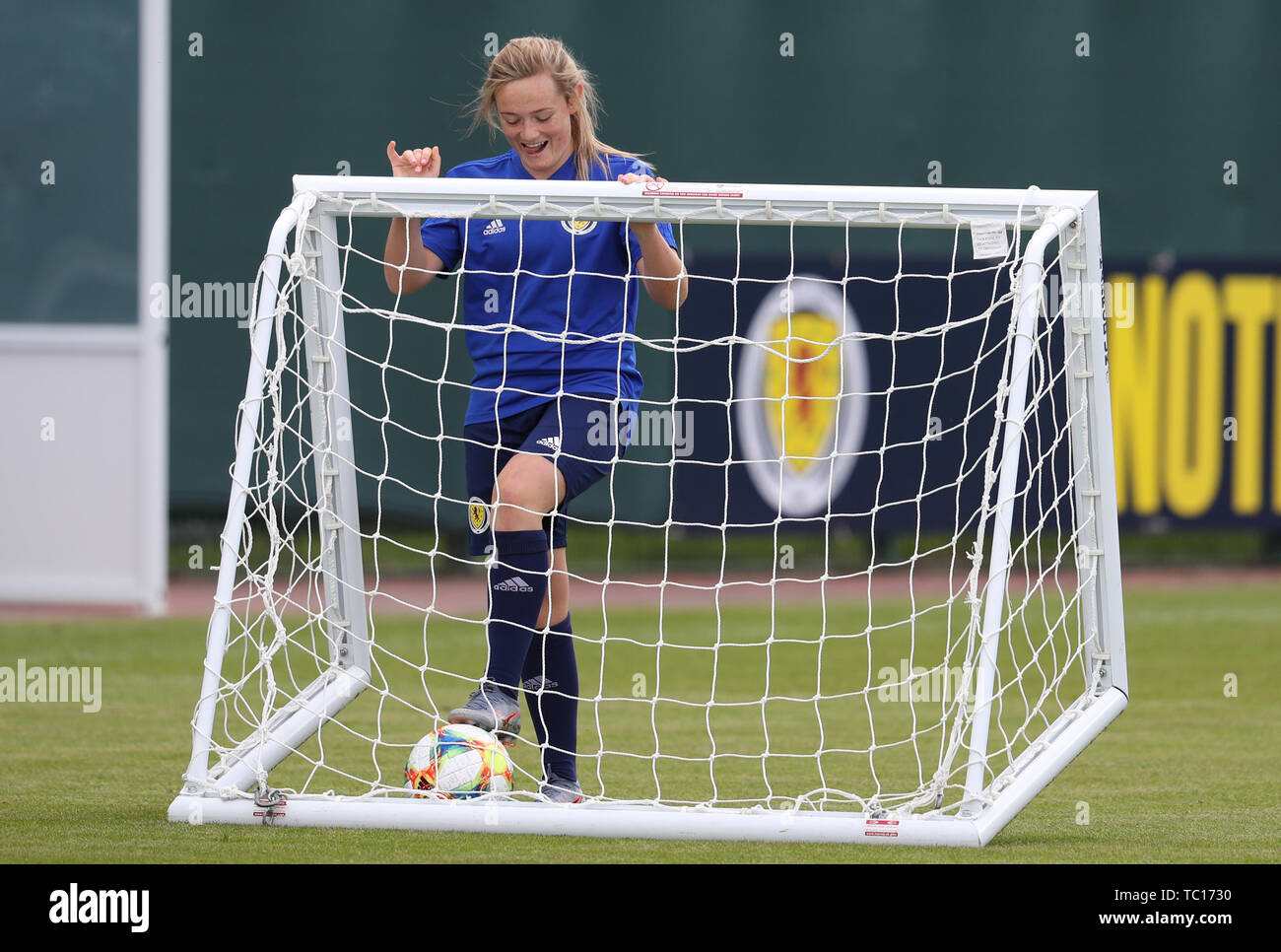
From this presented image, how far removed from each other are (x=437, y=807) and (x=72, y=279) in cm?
587

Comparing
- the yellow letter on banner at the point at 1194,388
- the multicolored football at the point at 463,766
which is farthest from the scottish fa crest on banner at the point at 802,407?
the multicolored football at the point at 463,766

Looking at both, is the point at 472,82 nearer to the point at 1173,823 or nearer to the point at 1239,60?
the point at 1239,60

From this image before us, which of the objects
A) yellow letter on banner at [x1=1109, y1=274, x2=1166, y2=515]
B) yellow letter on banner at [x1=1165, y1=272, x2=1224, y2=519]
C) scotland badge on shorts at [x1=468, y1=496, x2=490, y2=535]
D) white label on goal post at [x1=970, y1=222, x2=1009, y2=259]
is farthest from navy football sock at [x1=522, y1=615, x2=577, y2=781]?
yellow letter on banner at [x1=1165, y1=272, x2=1224, y2=519]

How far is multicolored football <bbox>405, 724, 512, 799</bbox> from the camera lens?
11.8 ft

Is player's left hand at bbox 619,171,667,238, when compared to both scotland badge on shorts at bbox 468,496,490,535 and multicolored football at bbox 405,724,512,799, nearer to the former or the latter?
scotland badge on shorts at bbox 468,496,490,535

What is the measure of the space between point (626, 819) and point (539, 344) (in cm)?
108

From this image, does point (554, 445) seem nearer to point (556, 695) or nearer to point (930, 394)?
point (556, 695)

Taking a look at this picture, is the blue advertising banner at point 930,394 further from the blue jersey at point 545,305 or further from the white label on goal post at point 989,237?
the white label on goal post at point 989,237

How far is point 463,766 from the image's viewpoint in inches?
142

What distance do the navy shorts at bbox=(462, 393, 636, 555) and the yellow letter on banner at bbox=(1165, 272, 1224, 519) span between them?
21.6ft

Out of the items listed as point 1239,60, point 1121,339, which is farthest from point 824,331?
point 1239,60

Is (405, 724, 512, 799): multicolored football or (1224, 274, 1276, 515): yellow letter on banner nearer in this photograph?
(405, 724, 512, 799): multicolored football

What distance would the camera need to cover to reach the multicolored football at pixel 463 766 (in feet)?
11.8

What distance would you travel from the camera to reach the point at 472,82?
9.29m
